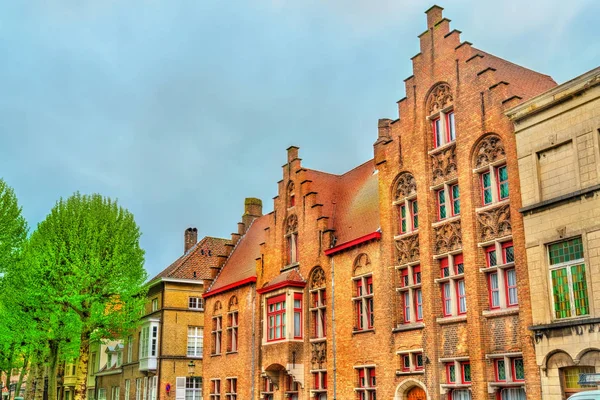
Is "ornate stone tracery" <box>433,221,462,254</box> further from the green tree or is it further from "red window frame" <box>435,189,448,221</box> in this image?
the green tree

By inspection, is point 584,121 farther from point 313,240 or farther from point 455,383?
point 313,240

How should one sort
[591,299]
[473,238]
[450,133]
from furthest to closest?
[450,133], [473,238], [591,299]

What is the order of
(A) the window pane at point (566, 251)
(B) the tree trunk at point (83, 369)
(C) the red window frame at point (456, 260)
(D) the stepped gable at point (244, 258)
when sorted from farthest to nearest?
(D) the stepped gable at point (244, 258) → (B) the tree trunk at point (83, 369) → (C) the red window frame at point (456, 260) → (A) the window pane at point (566, 251)

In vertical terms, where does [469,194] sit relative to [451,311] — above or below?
above

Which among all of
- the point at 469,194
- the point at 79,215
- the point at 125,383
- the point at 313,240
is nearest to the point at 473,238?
the point at 469,194

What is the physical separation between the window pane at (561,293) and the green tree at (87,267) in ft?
74.3

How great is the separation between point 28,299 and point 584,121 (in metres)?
27.1

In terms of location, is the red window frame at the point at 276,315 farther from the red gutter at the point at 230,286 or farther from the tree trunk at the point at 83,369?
the tree trunk at the point at 83,369

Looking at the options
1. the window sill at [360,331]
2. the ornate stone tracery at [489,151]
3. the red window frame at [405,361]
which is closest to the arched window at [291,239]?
the window sill at [360,331]

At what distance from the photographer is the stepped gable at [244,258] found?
117 ft

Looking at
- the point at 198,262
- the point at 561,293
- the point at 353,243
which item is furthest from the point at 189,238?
the point at 561,293

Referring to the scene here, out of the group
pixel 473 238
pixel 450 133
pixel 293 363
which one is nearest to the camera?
pixel 473 238

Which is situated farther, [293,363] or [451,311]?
[293,363]

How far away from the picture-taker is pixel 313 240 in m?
29.1
